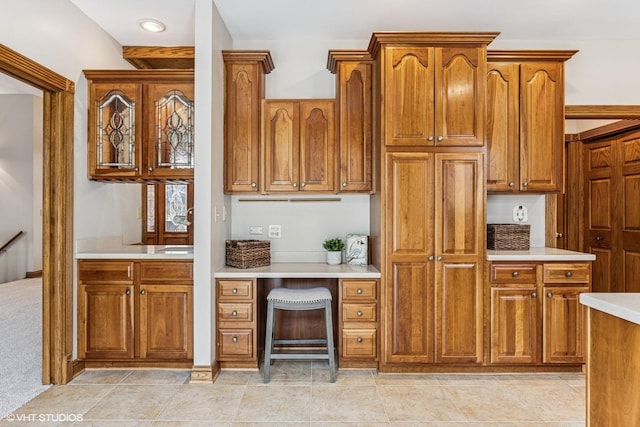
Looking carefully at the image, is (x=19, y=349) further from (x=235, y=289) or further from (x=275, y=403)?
(x=275, y=403)

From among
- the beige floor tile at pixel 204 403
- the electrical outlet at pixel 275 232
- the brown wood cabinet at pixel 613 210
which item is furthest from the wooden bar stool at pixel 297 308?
the brown wood cabinet at pixel 613 210

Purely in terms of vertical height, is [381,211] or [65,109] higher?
[65,109]

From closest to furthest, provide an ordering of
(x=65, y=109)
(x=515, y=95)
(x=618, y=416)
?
1. (x=618, y=416)
2. (x=65, y=109)
3. (x=515, y=95)

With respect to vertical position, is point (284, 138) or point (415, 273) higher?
point (284, 138)

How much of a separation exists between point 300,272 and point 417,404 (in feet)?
3.87

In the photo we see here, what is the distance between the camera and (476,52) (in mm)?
2840

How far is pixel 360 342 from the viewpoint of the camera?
2859mm

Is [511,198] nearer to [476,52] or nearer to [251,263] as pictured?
[476,52]

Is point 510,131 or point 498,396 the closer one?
point 498,396

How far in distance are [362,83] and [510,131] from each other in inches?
49.0

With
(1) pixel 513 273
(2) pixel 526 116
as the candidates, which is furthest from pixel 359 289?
(2) pixel 526 116

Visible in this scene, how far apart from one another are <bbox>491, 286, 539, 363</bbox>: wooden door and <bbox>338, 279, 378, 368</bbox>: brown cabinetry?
2.91 feet

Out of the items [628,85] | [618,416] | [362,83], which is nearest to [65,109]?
[362,83]

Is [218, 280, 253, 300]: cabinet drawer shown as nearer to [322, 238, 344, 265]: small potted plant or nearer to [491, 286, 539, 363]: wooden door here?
[322, 238, 344, 265]: small potted plant
